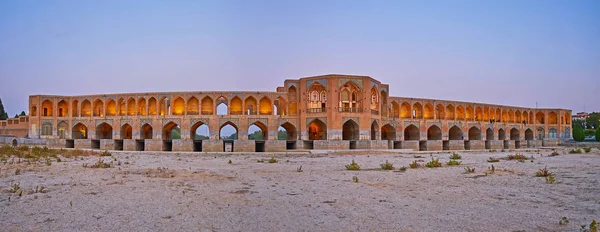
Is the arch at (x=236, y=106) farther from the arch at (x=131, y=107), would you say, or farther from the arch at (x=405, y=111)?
the arch at (x=405, y=111)

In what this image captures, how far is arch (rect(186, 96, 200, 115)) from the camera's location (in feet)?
109

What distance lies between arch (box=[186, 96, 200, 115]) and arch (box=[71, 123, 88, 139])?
1184 cm

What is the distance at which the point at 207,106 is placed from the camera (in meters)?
33.3

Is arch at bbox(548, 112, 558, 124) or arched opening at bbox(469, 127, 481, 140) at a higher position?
arch at bbox(548, 112, 558, 124)

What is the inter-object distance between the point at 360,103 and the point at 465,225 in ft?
86.8

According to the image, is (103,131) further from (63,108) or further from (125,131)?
(63,108)

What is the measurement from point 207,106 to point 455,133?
26006 mm

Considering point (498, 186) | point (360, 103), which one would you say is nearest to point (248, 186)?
point (498, 186)

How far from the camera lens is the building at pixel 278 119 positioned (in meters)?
26.1

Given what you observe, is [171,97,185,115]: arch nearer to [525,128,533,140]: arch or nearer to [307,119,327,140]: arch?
[307,119,327,140]: arch

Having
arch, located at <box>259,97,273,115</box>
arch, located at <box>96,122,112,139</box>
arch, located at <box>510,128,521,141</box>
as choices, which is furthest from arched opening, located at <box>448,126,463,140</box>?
arch, located at <box>96,122,112,139</box>

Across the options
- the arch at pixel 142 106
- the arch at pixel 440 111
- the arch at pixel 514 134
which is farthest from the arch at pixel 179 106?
the arch at pixel 514 134

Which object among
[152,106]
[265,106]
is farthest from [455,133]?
[152,106]

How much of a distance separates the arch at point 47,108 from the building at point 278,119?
8cm
